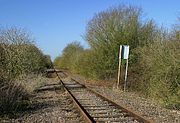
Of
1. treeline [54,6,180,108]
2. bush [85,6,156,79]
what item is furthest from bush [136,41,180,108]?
bush [85,6,156,79]

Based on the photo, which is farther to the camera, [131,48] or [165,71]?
[131,48]

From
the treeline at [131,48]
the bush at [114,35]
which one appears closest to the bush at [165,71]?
the treeline at [131,48]

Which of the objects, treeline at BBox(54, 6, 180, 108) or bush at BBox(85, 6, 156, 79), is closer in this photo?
treeline at BBox(54, 6, 180, 108)

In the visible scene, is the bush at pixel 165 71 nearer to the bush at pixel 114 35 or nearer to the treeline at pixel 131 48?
the treeline at pixel 131 48

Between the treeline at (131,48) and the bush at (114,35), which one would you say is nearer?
the treeline at (131,48)

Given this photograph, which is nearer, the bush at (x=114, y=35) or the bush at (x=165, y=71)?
the bush at (x=165, y=71)

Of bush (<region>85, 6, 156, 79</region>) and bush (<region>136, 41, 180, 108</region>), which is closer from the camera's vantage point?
bush (<region>136, 41, 180, 108</region>)

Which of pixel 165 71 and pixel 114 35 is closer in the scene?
pixel 165 71

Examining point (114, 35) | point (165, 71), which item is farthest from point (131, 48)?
point (165, 71)

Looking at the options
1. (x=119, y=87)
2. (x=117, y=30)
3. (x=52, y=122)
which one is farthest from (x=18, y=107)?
(x=117, y=30)

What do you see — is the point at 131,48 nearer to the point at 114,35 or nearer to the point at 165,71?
the point at 114,35

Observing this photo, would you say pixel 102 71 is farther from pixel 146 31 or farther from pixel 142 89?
pixel 142 89

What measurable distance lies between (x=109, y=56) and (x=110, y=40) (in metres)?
1.69

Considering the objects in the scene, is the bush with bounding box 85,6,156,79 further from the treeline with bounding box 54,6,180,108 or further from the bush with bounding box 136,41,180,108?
the bush with bounding box 136,41,180,108
